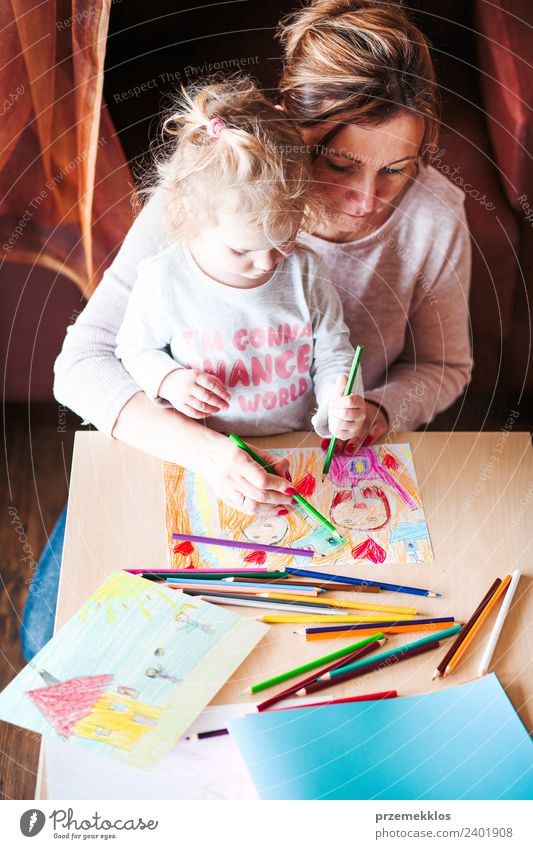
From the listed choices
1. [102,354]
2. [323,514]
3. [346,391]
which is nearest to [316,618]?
[323,514]

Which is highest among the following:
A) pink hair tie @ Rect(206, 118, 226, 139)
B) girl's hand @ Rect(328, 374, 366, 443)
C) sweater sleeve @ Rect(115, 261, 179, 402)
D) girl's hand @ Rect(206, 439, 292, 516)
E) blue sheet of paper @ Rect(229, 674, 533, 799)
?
pink hair tie @ Rect(206, 118, 226, 139)

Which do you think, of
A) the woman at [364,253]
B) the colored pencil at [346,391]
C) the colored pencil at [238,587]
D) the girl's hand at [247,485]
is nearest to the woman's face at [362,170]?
the woman at [364,253]

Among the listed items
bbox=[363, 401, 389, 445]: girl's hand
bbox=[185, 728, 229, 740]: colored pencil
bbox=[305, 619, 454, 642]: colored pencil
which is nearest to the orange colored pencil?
bbox=[305, 619, 454, 642]: colored pencil

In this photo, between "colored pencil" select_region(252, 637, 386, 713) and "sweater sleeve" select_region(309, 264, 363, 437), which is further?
"sweater sleeve" select_region(309, 264, 363, 437)

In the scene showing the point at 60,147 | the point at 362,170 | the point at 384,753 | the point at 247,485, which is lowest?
the point at 384,753

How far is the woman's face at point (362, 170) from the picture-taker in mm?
757

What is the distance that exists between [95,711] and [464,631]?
289mm

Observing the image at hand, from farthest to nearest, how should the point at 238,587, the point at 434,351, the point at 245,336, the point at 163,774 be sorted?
the point at 434,351, the point at 245,336, the point at 238,587, the point at 163,774

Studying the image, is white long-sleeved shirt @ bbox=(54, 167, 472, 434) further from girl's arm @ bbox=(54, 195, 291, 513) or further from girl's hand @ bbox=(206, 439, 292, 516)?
girl's hand @ bbox=(206, 439, 292, 516)

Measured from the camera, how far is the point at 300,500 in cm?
76

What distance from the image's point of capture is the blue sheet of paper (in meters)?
0.59

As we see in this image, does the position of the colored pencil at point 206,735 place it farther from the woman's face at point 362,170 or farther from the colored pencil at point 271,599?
the woman's face at point 362,170

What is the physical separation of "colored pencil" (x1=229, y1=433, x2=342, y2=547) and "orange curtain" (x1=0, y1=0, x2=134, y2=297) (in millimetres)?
202

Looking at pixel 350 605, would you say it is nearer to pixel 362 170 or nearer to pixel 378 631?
pixel 378 631
